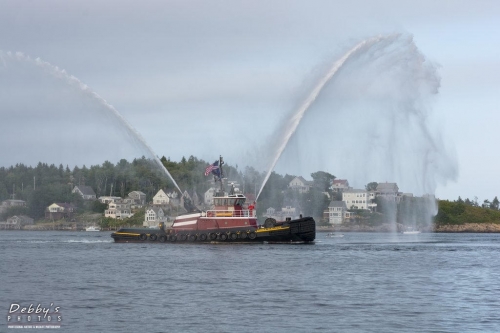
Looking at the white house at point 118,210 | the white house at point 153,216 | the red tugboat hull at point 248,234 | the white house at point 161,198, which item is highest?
the white house at point 161,198

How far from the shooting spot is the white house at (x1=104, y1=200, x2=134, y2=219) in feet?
617

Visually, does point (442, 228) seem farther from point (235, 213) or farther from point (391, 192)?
point (235, 213)

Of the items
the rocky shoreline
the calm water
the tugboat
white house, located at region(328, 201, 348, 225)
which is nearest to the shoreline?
the rocky shoreline

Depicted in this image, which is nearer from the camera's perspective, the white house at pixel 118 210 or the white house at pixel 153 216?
the white house at pixel 153 216

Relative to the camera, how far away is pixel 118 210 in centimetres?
19025

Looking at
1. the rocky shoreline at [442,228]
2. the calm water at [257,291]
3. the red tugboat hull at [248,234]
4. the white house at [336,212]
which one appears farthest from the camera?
the white house at [336,212]

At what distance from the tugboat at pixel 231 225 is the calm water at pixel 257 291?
6952 mm

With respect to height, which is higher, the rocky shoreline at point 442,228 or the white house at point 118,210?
the white house at point 118,210

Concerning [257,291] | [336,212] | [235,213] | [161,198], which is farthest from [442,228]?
[257,291]

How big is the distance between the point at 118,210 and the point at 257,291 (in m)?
151

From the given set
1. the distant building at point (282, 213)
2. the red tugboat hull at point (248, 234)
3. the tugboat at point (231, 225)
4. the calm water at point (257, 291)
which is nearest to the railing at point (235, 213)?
the tugboat at point (231, 225)

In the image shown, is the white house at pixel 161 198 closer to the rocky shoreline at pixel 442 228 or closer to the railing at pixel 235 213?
the rocky shoreline at pixel 442 228

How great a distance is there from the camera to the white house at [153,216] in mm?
162250

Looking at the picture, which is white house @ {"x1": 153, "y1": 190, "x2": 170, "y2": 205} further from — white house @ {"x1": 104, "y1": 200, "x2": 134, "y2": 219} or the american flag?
the american flag
